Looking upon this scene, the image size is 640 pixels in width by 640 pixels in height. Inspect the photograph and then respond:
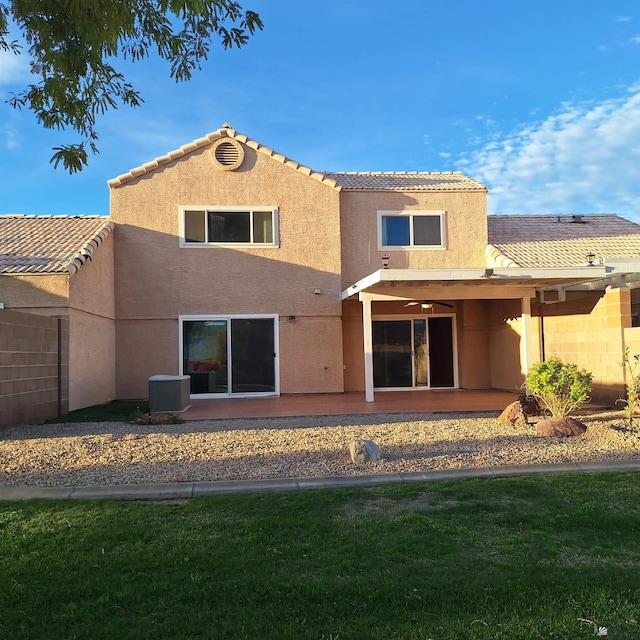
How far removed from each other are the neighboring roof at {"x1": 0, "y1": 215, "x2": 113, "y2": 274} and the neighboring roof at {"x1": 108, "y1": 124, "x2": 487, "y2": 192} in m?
1.79

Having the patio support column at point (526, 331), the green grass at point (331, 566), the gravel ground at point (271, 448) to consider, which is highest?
the patio support column at point (526, 331)

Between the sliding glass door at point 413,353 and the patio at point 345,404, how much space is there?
1055mm

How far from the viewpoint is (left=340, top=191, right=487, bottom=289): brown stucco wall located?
1798cm

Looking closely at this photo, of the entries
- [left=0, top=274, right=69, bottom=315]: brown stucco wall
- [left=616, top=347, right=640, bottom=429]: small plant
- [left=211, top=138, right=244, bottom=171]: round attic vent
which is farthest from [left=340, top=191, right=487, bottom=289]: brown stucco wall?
[left=0, top=274, right=69, bottom=315]: brown stucco wall

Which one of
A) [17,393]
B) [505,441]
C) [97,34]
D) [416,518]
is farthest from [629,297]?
[17,393]

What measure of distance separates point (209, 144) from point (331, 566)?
1512 cm

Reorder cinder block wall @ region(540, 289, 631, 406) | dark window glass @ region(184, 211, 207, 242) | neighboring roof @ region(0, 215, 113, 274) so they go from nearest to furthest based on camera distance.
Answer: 1. cinder block wall @ region(540, 289, 631, 406)
2. neighboring roof @ region(0, 215, 113, 274)
3. dark window glass @ region(184, 211, 207, 242)

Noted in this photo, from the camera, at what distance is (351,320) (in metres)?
18.2

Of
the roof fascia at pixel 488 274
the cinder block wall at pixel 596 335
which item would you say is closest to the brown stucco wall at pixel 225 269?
the roof fascia at pixel 488 274

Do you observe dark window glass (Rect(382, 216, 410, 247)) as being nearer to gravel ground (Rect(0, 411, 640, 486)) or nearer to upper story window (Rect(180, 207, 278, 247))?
upper story window (Rect(180, 207, 278, 247))

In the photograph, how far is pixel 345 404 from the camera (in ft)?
47.1

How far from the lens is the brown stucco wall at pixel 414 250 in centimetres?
1798

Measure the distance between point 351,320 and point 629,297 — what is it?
314 inches

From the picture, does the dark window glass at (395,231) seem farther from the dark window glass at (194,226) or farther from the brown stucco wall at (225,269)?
the dark window glass at (194,226)
